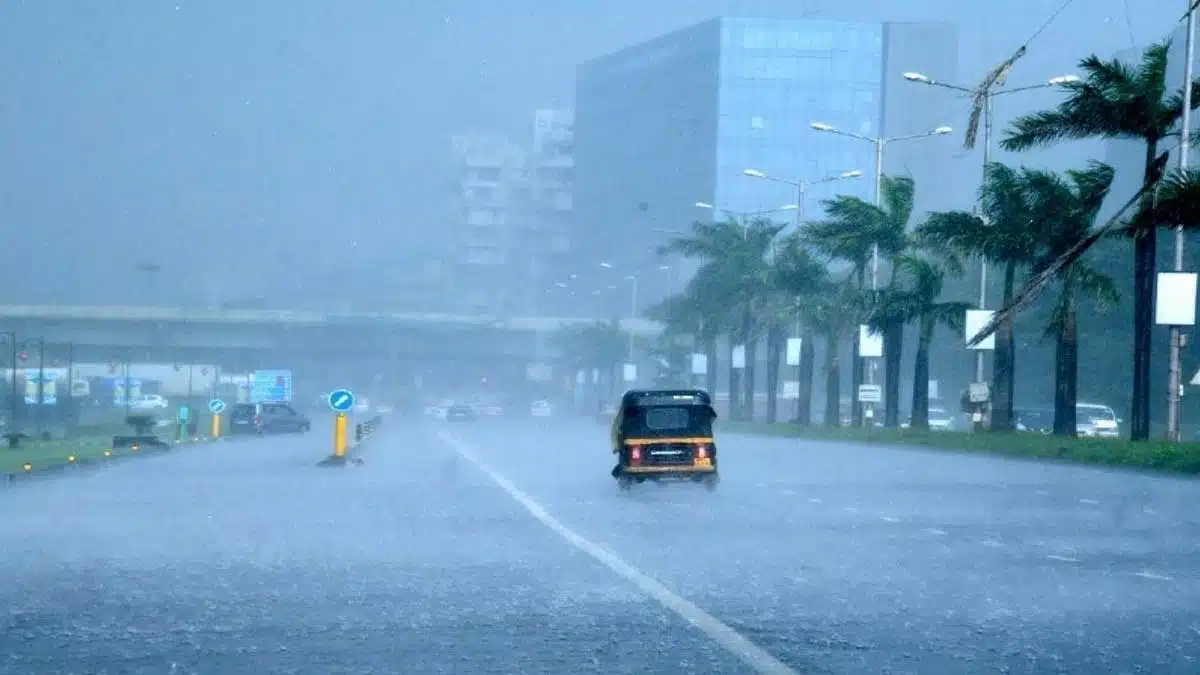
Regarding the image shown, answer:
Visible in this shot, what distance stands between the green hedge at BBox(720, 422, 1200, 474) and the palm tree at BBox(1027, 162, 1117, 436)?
169 cm

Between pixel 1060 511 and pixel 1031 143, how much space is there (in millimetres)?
22228

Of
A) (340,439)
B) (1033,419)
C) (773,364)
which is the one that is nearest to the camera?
(340,439)

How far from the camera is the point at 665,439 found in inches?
1153

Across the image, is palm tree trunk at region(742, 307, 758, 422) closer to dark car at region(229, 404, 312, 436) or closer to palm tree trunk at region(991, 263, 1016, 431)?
dark car at region(229, 404, 312, 436)

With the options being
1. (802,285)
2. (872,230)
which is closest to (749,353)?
(802,285)

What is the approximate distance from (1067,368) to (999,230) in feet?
15.1

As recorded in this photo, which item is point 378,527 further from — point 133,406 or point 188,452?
point 133,406

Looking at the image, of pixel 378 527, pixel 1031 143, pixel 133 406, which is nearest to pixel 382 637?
pixel 378 527

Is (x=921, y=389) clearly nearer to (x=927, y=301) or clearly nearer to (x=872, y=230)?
(x=927, y=301)

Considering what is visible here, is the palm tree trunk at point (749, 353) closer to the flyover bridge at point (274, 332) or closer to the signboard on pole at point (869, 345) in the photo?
the signboard on pole at point (869, 345)

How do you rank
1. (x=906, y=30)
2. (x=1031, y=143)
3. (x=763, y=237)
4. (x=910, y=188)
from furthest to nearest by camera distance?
1. (x=906, y=30)
2. (x=763, y=237)
3. (x=910, y=188)
4. (x=1031, y=143)

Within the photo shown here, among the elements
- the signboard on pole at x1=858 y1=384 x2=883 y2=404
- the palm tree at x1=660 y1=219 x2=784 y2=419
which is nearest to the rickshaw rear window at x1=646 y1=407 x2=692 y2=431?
the signboard on pole at x1=858 y1=384 x2=883 y2=404

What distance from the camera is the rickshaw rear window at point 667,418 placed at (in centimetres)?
3020

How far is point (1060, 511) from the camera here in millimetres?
24031
